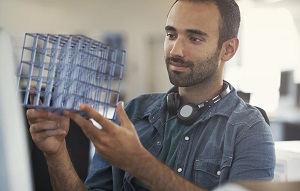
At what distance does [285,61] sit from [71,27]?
3578 millimetres

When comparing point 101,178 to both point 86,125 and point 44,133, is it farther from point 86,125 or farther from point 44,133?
point 86,125

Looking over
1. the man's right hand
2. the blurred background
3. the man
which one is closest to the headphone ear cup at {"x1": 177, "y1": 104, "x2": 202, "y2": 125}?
the man

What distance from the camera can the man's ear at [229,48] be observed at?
4.91ft

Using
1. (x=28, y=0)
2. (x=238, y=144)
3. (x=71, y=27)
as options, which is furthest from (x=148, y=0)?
(x=238, y=144)

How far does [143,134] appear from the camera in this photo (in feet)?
4.77

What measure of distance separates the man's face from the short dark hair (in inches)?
0.8

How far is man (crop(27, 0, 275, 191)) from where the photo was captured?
3.95 ft

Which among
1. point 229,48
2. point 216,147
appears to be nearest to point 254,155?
point 216,147

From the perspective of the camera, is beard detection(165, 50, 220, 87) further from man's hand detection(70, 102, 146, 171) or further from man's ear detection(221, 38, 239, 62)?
man's hand detection(70, 102, 146, 171)

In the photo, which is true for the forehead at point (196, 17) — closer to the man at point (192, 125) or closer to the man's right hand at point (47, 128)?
the man at point (192, 125)

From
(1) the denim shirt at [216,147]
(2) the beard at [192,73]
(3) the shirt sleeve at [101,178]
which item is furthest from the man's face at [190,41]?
(3) the shirt sleeve at [101,178]

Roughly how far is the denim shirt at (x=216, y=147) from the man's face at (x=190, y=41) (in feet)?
0.41

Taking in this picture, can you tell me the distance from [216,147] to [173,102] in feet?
0.81

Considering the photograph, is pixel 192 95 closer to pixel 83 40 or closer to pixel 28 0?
pixel 83 40
